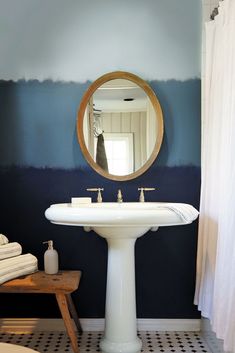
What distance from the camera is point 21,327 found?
2.34 meters

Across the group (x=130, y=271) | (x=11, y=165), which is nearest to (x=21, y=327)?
(x=130, y=271)

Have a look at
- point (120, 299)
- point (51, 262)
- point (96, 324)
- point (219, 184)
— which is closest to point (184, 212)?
point (219, 184)

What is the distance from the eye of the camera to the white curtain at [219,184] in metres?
1.61

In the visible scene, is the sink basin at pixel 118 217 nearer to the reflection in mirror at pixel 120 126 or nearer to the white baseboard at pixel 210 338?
the reflection in mirror at pixel 120 126

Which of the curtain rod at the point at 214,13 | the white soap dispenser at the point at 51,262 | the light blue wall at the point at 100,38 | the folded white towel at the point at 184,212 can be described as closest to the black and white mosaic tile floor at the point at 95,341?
the white soap dispenser at the point at 51,262

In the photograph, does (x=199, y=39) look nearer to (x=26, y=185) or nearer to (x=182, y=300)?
(x=26, y=185)

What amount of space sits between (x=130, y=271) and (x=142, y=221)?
1.51ft

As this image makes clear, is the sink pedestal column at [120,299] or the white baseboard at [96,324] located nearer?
the sink pedestal column at [120,299]

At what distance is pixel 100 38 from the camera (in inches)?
90.4

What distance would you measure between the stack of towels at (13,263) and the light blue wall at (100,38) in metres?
1.08

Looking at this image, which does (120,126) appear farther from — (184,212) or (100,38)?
(184,212)

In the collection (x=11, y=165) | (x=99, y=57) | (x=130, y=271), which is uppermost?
(x=99, y=57)

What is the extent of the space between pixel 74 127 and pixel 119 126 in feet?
0.95

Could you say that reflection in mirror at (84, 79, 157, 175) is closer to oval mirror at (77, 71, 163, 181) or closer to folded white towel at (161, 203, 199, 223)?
oval mirror at (77, 71, 163, 181)
